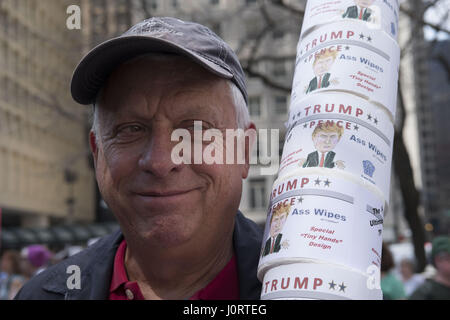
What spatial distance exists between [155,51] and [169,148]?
0.91 feet

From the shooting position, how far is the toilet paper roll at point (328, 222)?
1.27 metres

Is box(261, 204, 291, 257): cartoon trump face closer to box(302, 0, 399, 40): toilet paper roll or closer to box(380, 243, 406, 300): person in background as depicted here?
box(302, 0, 399, 40): toilet paper roll

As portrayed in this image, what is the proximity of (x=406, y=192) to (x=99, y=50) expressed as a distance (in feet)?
25.8

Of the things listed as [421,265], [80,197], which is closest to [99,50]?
[421,265]

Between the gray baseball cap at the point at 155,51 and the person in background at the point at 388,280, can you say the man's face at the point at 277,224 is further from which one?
the person in background at the point at 388,280

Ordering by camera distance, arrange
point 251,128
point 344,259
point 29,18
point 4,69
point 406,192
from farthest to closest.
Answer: point 4,69
point 29,18
point 406,192
point 251,128
point 344,259

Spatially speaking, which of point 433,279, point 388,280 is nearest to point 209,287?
point 433,279

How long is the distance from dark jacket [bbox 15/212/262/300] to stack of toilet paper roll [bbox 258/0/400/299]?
0.34 metres

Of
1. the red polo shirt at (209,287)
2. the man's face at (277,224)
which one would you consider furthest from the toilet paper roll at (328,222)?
the red polo shirt at (209,287)

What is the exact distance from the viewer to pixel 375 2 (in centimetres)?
148

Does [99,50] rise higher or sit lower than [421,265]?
lower

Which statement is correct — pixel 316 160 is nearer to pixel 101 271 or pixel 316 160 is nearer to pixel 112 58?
pixel 112 58

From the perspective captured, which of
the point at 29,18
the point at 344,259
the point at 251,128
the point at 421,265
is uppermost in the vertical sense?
the point at 29,18
